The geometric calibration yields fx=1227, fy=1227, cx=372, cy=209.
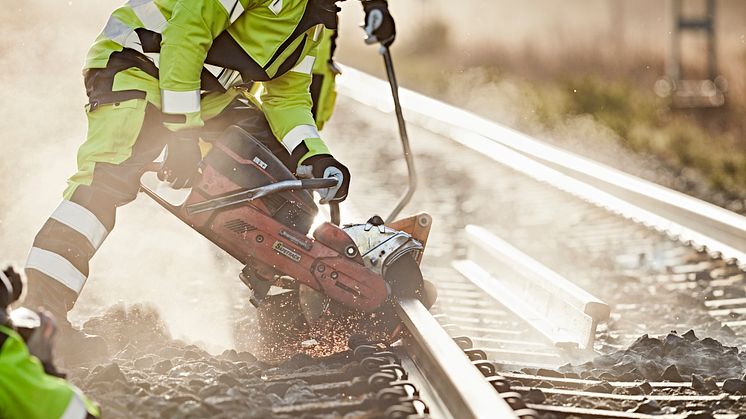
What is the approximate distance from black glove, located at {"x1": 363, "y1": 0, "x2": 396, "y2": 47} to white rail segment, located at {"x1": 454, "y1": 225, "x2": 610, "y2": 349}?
1429 millimetres

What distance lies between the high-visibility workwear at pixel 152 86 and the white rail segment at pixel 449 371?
3.17 ft

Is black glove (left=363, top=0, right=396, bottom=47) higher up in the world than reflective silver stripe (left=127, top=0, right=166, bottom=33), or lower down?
higher up

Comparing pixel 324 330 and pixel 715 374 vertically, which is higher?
pixel 324 330

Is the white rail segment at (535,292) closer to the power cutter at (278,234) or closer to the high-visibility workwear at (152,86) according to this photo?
the power cutter at (278,234)

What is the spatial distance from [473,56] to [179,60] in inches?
731

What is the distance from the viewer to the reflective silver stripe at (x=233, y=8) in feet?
15.9

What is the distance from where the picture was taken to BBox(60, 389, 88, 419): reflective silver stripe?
304cm

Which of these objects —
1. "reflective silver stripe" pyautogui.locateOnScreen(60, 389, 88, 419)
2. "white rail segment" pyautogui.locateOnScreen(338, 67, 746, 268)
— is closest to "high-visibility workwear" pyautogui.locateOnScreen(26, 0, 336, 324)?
"reflective silver stripe" pyautogui.locateOnScreen(60, 389, 88, 419)

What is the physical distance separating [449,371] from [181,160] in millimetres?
1469

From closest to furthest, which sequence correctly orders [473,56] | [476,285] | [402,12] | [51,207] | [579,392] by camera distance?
[579,392]
[476,285]
[51,207]
[473,56]
[402,12]

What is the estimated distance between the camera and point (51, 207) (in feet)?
26.1

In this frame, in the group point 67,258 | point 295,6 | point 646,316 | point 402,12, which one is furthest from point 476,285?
point 402,12

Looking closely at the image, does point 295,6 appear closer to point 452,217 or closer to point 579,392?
point 579,392

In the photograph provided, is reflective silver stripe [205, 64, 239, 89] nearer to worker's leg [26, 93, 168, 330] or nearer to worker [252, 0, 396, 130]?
worker's leg [26, 93, 168, 330]
